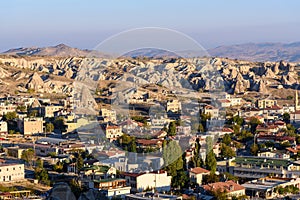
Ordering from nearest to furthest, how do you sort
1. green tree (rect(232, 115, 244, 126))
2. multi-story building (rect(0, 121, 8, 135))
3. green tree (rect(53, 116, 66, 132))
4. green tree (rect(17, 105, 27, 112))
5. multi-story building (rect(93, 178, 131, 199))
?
multi-story building (rect(93, 178, 131, 199)), multi-story building (rect(0, 121, 8, 135)), green tree (rect(53, 116, 66, 132)), green tree (rect(232, 115, 244, 126)), green tree (rect(17, 105, 27, 112))

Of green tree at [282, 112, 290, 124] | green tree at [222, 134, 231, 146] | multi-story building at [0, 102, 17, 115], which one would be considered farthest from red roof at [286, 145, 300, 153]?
multi-story building at [0, 102, 17, 115]

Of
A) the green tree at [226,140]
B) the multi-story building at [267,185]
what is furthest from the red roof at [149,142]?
the multi-story building at [267,185]

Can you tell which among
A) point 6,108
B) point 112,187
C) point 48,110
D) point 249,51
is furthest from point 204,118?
point 249,51

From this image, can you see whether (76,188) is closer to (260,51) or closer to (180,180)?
(180,180)

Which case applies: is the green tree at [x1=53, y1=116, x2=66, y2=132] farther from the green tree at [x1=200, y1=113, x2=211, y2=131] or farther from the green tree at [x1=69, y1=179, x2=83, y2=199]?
the green tree at [x1=69, y1=179, x2=83, y2=199]

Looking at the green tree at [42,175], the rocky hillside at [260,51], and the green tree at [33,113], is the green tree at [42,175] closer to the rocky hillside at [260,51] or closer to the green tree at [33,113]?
the green tree at [33,113]

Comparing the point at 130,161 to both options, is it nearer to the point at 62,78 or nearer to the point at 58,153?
the point at 58,153
